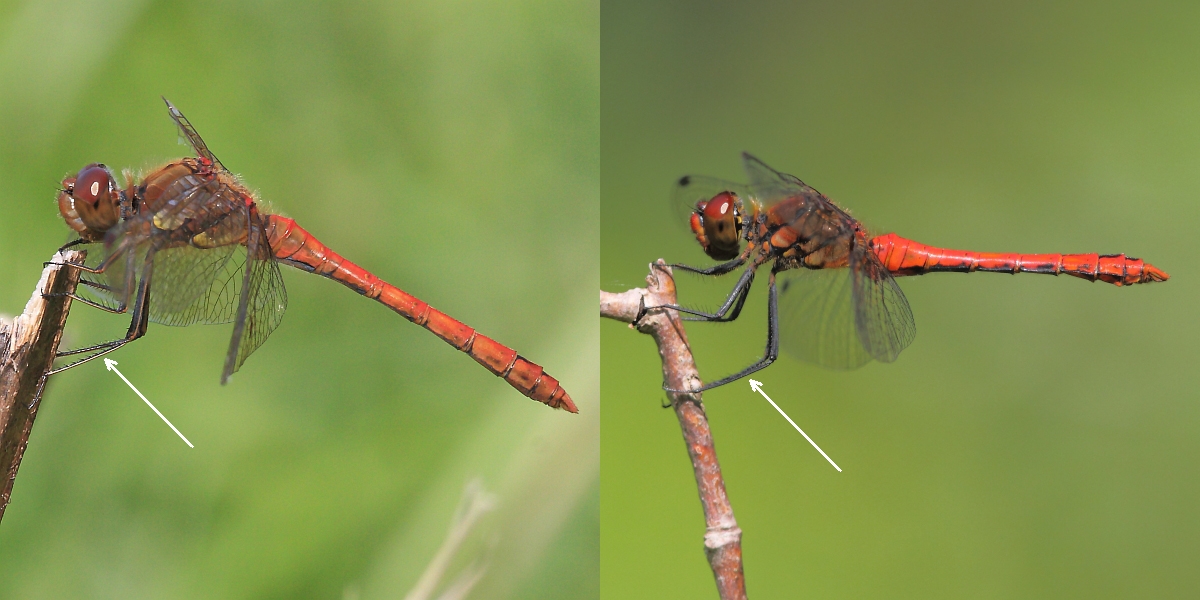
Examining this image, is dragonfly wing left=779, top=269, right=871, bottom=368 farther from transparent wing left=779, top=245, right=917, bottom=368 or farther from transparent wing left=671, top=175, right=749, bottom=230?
transparent wing left=671, top=175, right=749, bottom=230

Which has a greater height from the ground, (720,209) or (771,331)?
(720,209)

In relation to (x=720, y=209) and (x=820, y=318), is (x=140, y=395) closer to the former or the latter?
(x=720, y=209)

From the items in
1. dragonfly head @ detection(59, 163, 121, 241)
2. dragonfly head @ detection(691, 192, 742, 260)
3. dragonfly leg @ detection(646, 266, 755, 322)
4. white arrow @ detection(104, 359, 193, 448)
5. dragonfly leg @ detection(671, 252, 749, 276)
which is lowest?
white arrow @ detection(104, 359, 193, 448)

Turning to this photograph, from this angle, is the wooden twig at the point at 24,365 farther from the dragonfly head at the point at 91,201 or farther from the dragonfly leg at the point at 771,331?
the dragonfly leg at the point at 771,331

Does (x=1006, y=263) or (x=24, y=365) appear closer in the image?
(x=24, y=365)

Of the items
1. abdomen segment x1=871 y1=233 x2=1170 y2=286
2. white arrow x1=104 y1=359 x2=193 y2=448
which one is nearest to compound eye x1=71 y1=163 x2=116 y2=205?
white arrow x1=104 y1=359 x2=193 y2=448

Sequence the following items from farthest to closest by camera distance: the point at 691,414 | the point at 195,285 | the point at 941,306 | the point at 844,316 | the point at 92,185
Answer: the point at 941,306
the point at 844,316
the point at 195,285
the point at 92,185
the point at 691,414

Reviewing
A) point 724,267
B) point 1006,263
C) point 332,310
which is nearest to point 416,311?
point 332,310
